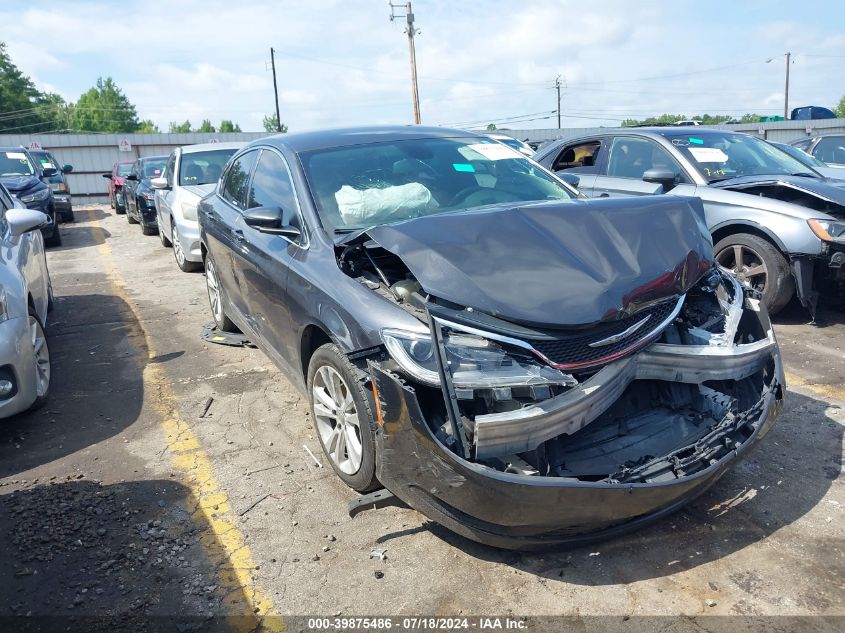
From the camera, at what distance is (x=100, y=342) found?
20.6 ft

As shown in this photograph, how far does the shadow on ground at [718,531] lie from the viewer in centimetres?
271

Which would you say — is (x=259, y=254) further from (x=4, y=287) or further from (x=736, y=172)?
(x=736, y=172)

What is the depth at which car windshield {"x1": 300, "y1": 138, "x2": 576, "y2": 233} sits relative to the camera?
12.3 feet

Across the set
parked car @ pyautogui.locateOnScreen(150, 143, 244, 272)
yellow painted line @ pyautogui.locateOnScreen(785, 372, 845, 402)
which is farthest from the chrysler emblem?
parked car @ pyautogui.locateOnScreen(150, 143, 244, 272)

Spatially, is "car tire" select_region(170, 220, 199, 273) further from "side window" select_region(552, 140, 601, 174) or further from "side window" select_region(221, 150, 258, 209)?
"side window" select_region(552, 140, 601, 174)

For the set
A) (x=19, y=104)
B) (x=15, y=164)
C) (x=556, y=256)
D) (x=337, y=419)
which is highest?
(x=19, y=104)

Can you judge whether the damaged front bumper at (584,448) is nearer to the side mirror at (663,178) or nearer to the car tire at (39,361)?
the car tire at (39,361)

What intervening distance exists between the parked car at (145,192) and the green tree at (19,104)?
67.2 metres

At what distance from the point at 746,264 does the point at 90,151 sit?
30.2 m

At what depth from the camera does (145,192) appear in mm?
13727

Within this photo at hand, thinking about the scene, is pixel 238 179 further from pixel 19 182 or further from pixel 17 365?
pixel 19 182

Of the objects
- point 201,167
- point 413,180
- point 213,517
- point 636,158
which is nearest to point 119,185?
point 201,167

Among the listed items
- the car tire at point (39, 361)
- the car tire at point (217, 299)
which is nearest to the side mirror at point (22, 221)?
the car tire at point (39, 361)

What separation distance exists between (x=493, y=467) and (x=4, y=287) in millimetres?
3565
